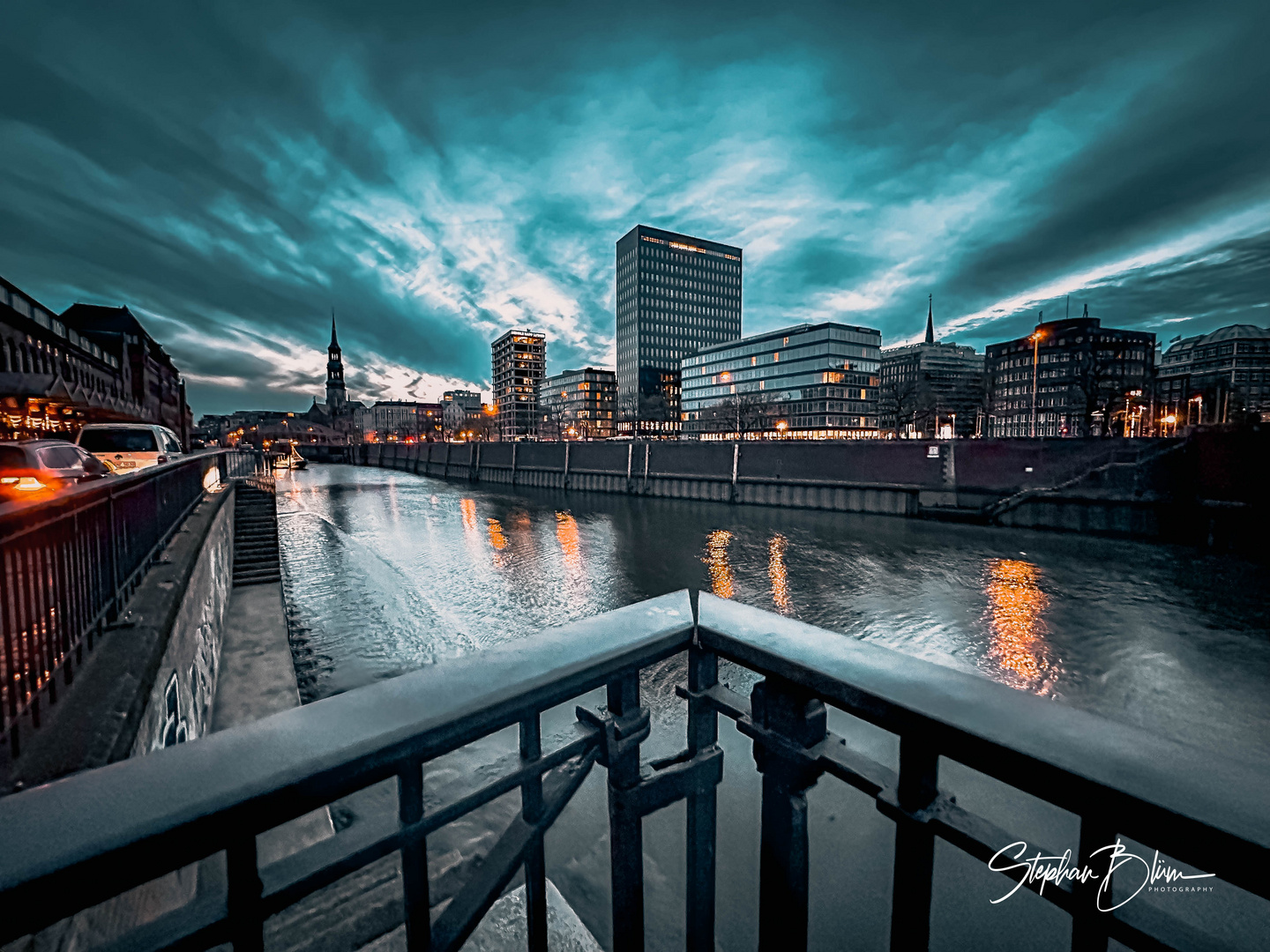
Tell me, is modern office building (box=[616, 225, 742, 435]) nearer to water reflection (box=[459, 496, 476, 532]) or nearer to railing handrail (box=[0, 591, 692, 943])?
water reflection (box=[459, 496, 476, 532])

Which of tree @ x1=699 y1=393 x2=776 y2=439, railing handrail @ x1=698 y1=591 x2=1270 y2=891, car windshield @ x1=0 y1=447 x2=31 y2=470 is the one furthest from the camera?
tree @ x1=699 y1=393 x2=776 y2=439

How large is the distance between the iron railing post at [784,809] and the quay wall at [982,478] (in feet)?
116

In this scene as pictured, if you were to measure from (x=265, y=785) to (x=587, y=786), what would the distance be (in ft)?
23.5

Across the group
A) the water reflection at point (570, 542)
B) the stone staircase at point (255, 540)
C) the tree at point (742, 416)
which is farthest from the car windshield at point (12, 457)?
the tree at point (742, 416)

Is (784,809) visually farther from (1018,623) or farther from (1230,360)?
(1230,360)

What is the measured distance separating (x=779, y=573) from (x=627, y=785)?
21.0 meters

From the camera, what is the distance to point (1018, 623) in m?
16.0

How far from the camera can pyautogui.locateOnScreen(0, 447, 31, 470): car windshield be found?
10617mm

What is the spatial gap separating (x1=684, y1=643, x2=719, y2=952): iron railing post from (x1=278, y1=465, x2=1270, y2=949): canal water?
1509 millimetres

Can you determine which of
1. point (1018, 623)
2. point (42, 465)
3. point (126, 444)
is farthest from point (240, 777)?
point (126, 444)

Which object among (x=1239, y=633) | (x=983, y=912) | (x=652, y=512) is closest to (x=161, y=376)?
(x=652, y=512)

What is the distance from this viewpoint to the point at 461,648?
43.9 ft

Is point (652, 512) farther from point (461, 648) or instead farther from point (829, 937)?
point (829, 937)

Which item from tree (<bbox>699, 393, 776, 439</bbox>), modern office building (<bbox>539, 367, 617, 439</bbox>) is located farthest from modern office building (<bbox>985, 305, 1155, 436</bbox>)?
modern office building (<bbox>539, 367, 617, 439</bbox>)
